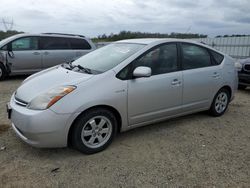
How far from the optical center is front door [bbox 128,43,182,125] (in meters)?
3.28

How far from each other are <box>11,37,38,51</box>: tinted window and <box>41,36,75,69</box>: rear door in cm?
26

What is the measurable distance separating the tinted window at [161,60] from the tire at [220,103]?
49.5 inches

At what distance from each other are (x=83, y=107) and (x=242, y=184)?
1963mm

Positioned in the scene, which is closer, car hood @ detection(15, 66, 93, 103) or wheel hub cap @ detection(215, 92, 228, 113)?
car hood @ detection(15, 66, 93, 103)

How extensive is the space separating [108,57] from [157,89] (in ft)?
2.94

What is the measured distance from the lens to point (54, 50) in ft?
27.1

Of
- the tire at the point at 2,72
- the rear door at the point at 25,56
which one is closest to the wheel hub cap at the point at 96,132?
the rear door at the point at 25,56

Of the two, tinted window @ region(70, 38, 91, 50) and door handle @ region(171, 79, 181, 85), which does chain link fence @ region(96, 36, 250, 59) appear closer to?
tinted window @ region(70, 38, 91, 50)

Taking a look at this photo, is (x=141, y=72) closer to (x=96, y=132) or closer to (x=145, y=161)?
(x=96, y=132)

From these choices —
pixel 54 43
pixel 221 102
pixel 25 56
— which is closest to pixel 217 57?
pixel 221 102

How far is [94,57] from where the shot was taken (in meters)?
3.84

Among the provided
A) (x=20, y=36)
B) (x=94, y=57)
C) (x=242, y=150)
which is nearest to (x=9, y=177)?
(x=94, y=57)

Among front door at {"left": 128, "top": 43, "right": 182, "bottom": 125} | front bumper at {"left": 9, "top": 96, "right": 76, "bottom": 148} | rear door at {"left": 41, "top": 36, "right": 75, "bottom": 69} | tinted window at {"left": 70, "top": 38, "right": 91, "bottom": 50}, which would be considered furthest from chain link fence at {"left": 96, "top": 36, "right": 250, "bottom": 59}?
front bumper at {"left": 9, "top": 96, "right": 76, "bottom": 148}

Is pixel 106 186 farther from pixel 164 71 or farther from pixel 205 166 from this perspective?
pixel 164 71
